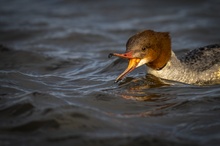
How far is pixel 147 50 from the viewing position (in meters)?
7.91

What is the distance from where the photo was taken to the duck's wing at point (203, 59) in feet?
27.3

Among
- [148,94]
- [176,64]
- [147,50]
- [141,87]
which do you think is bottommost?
[148,94]

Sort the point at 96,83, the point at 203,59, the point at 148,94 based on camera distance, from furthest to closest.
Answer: the point at 96,83 → the point at 203,59 → the point at 148,94

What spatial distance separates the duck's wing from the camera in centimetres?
831

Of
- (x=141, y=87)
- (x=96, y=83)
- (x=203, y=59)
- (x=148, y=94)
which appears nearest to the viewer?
(x=148, y=94)

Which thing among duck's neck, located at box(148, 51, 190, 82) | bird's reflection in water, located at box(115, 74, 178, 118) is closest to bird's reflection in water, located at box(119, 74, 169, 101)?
bird's reflection in water, located at box(115, 74, 178, 118)

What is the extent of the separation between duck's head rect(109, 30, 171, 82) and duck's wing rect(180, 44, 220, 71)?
463 millimetres

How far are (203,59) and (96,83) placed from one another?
196 cm

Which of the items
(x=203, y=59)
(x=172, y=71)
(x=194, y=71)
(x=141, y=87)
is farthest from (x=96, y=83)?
(x=203, y=59)

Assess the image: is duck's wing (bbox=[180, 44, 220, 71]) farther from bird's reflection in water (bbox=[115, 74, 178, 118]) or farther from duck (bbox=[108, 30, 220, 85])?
bird's reflection in water (bbox=[115, 74, 178, 118])

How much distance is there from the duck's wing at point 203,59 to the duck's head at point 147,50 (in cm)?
46

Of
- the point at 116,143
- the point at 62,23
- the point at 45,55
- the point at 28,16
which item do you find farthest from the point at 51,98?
the point at 28,16

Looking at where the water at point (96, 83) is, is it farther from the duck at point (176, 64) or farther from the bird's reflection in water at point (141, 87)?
the duck at point (176, 64)

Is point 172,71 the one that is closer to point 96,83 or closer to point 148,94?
point 148,94
